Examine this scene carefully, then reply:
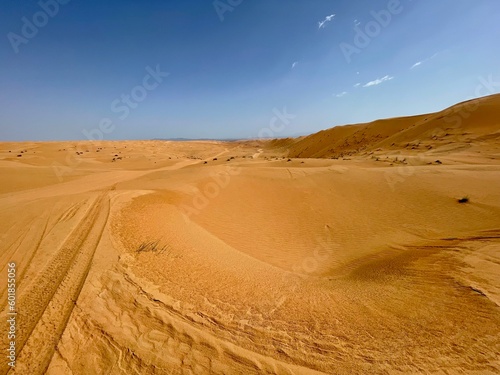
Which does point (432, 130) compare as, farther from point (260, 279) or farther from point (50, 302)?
point (50, 302)

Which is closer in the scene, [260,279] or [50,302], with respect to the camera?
[50,302]

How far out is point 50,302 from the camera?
3078 millimetres

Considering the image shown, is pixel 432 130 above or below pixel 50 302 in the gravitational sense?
above

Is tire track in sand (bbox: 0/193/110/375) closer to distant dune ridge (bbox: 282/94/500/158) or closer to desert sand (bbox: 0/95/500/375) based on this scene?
desert sand (bbox: 0/95/500/375)

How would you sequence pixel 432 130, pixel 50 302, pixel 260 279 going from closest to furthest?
pixel 50 302, pixel 260 279, pixel 432 130

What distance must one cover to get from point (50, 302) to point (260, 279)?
3110 millimetres

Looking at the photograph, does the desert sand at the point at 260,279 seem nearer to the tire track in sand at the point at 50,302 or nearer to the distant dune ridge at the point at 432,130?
the tire track in sand at the point at 50,302

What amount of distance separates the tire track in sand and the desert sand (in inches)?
0.8

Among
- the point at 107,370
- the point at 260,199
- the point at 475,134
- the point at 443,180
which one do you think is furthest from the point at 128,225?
the point at 475,134

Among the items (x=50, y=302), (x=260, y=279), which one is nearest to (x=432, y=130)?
(x=260, y=279)

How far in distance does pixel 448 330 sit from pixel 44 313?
16.6 ft

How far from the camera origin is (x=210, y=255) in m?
4.84

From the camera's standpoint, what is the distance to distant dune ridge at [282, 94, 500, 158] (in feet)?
54.7

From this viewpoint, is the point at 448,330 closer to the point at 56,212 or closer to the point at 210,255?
the point at 210,255
